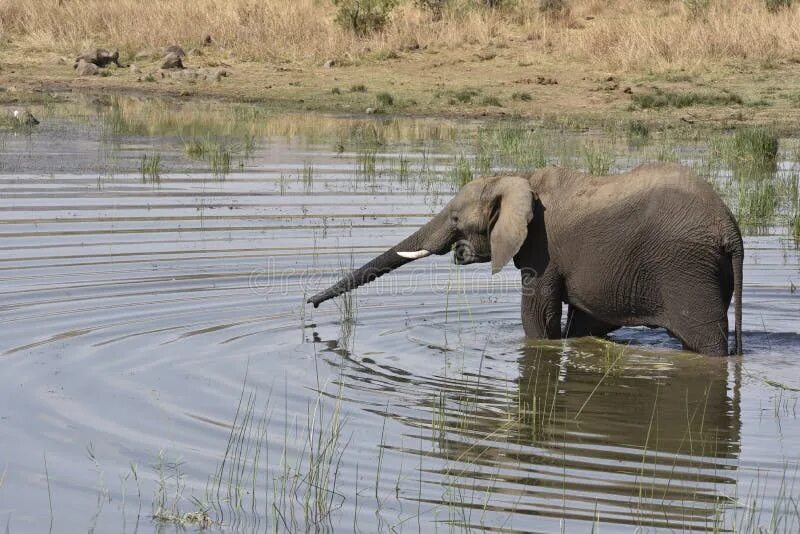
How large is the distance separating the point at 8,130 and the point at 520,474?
1513 cm

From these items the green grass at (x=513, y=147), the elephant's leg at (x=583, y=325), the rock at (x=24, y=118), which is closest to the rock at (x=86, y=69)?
the rock at (x=24, y=118)

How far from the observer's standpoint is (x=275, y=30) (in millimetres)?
29484

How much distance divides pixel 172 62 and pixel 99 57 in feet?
5.69

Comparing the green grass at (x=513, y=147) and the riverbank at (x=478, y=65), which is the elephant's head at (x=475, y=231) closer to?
the green grass at (x=513, y=147)

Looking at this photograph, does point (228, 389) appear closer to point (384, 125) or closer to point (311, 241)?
point (311, 241)

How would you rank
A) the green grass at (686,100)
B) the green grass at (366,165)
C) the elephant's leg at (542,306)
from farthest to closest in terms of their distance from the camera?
the green grass at (686,100) → the green grass at (366,165) → the elephant's leg at (542,306)

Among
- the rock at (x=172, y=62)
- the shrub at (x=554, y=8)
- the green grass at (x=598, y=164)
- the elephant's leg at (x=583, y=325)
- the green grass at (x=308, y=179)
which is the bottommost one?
the elephant's leg at (x=583, y=325)

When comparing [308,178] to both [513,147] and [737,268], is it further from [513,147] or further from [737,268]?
[737,268]

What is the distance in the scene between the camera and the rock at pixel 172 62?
2727cm

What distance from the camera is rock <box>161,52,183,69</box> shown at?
27266 millimetres

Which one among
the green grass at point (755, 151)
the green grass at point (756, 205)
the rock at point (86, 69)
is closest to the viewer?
the green grass at point (756, 205)


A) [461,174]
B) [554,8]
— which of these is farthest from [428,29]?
[461,174]

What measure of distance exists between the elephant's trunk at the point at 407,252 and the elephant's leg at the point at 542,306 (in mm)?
606

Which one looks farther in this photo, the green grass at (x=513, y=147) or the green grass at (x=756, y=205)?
the green grass at (x=513, y=147)
